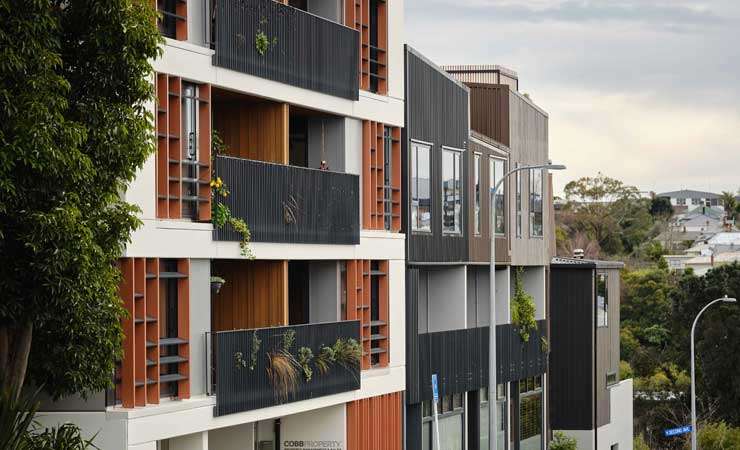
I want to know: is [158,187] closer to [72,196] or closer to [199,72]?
[199,72]

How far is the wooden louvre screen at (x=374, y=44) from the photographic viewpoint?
96.0ft

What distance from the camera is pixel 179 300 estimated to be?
2267cm

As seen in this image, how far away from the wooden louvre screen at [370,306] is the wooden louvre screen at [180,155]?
5978mm

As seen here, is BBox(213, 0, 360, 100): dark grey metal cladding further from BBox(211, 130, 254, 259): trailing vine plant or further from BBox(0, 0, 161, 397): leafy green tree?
BBox(0, 0, 161, 397): leafy green tree

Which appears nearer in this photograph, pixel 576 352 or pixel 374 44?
pixel 374 44

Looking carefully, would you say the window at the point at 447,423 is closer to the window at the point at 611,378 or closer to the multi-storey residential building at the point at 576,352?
the multi-storey residential building at the point at 576,352

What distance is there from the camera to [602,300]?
4794 cm

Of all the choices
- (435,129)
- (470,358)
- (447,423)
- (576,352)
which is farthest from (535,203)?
(435,129)

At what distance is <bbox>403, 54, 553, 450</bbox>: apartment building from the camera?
32375 mm

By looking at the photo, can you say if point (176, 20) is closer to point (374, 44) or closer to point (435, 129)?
point (374, 44)

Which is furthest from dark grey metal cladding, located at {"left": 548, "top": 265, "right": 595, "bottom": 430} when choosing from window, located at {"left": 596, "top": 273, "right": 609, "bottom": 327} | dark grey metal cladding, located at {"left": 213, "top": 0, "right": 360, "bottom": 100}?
dark grey metal cladding, located at {"left": 213, "top": 0, "right": 360, "bottom": 100}

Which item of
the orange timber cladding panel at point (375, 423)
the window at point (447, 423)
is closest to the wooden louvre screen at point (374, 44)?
the orange timber cladding panel at point (375, 423)

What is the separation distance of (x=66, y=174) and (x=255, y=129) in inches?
406

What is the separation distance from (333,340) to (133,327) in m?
7.28
